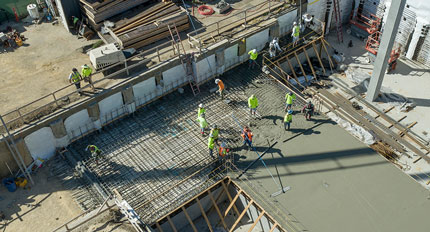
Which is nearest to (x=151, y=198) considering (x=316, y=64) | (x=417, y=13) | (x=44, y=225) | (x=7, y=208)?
(x=44, y=225)

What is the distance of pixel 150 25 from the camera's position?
90.0ft

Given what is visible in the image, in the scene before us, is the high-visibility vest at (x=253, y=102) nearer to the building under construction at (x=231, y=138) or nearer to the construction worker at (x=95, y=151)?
the building under construction at (x=231, y=138)

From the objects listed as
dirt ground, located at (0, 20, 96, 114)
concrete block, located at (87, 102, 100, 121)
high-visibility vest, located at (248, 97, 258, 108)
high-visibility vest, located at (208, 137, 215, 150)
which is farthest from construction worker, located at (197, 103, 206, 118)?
dirt ground, located at (0, 20, 96, 114)

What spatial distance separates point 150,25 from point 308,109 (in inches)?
434

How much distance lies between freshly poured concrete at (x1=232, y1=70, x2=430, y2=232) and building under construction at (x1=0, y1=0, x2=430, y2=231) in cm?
6

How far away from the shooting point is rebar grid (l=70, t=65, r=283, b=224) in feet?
71.8

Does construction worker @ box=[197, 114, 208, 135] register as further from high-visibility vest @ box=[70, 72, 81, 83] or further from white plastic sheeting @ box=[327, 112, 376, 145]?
white plastic sheeting @ box=[327, 112, 376, 145]

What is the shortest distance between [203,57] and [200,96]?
2.40 m

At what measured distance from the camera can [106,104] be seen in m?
24.6

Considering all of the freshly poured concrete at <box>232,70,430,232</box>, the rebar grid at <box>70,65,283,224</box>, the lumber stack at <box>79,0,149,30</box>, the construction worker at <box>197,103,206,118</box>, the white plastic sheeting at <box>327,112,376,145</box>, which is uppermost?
the lumber stack at <box>79,0,149,30</box>

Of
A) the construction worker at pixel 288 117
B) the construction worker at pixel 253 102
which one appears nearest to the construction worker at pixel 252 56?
the construction worker at pixel 253 102

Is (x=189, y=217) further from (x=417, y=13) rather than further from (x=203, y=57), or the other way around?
(x=417, y=13)

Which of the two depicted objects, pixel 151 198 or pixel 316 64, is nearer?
pixel 151 198

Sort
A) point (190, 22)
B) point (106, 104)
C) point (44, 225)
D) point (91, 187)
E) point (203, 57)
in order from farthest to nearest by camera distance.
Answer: point (190, 22) → point (203, 57) → point (106, 104) → point (91, 187) → point (44, 225)
